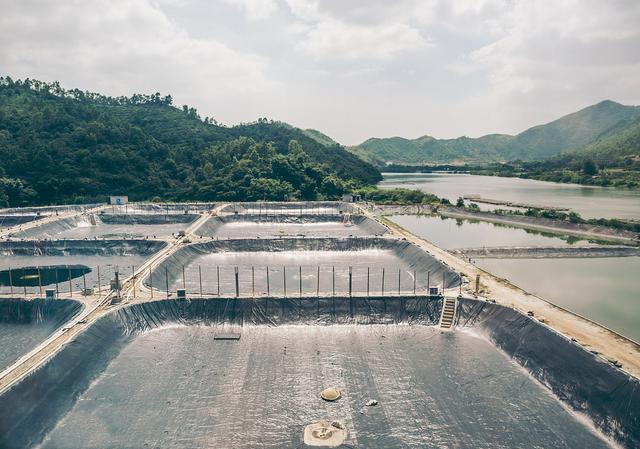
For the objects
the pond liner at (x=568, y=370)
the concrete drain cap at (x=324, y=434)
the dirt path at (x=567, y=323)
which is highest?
the dirt path at (x=567, y=323)

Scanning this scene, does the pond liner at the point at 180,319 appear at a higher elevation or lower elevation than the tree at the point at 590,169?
lower

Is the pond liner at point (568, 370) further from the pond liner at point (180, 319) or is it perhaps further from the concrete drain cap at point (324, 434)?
the concrete drain cap at point (324, 434)

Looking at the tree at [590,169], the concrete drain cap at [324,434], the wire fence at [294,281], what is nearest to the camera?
the concrete drain cap at [324,434]

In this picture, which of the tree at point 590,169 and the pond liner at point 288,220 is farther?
the tree at point 590,169

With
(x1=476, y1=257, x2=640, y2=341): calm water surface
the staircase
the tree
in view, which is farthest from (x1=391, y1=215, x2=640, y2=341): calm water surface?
the tree

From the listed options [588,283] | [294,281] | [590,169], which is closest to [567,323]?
[588,283]

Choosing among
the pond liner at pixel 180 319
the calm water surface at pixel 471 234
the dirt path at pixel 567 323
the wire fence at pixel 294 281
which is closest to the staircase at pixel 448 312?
the pond liner at pixel 180 319

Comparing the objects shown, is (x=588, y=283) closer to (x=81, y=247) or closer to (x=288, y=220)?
(x=288, y=220)
